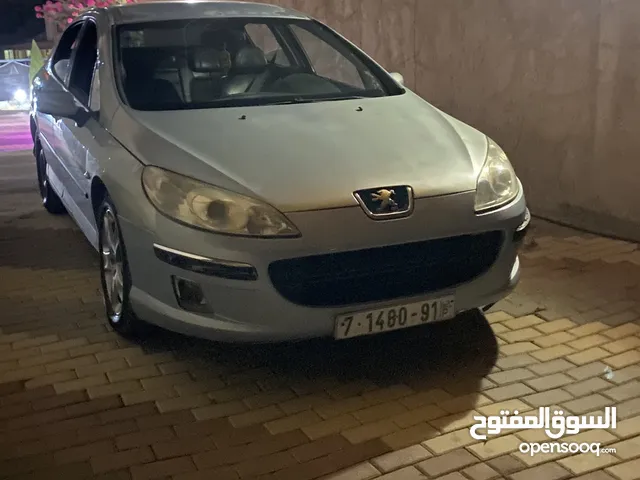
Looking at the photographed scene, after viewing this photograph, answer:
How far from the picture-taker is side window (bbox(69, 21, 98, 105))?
14.3ft

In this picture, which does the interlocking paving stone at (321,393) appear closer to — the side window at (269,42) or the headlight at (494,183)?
the headlight at (494,183)

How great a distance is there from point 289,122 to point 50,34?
14.4 meters

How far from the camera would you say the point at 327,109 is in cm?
382

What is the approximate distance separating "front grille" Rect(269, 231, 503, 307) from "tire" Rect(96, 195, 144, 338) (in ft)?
2.80

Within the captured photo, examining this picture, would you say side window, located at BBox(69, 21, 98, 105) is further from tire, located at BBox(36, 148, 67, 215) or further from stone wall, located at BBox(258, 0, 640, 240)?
stone wall, located at BBox(258, 0, 640, 240)

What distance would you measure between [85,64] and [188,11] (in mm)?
688

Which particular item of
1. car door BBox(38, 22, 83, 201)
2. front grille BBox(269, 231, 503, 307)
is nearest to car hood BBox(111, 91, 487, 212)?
front grille BBox(269, 231, 503, 307)

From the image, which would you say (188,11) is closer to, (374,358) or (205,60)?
(205,60)

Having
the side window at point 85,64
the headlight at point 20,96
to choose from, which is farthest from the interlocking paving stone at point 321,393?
the headlight at point 20,96

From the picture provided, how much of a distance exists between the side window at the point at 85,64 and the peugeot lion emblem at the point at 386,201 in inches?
75.5

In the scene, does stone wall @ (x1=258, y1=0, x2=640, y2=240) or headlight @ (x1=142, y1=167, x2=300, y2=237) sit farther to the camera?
stone wall @ (x1=258, y1=0, x2=640, y2=240)

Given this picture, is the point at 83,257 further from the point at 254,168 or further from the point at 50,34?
the point at 50,34

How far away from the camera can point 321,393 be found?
10.7 feet

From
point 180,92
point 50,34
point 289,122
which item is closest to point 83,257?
point 180,92
